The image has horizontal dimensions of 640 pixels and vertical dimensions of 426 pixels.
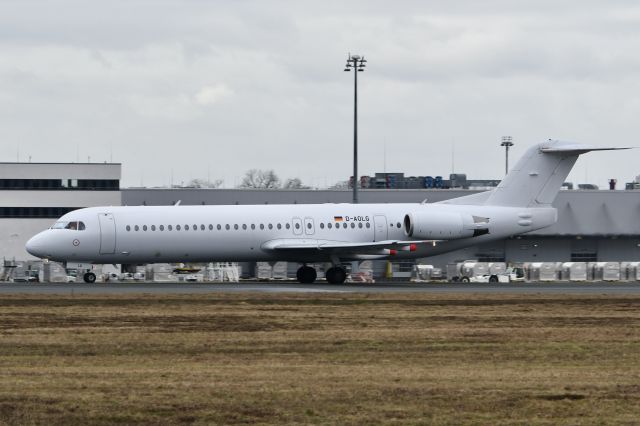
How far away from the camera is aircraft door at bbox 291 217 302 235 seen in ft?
173

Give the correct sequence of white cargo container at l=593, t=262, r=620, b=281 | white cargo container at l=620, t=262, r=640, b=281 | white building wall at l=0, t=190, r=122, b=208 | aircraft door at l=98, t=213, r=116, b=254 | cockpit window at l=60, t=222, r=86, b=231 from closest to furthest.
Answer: aircraft door at l=98, t=213, r=116, b=254
cockpit window at l=60, t=222, r=86, b=231
white cargo container at l=593, t=262, r=620, b=281
white cargo container at l=620, t=262, r=640, b=281
white building wall at l=0, t=190, r=122, b=208

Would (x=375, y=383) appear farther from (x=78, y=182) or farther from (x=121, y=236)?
(x=78, y=182)

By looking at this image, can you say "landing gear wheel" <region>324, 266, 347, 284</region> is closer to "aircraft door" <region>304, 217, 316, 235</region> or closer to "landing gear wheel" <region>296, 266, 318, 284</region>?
"landing gear wheel" <region>296, 266, 318, 284</region>

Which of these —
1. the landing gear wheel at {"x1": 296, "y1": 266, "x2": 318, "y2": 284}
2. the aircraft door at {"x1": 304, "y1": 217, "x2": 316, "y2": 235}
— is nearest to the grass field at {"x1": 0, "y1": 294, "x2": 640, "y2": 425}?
the aircraft door at {"x1": 304, "y1": 217, "x2": 316, "y2": 235}

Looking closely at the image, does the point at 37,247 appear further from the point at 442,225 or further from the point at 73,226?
the point at 442,225

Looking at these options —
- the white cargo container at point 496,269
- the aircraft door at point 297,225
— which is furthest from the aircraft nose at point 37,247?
the white cargo container at point 496,269

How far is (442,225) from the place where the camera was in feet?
173

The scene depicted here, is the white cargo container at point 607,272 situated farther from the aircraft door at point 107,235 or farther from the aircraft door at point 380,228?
the aircraft door at point 107,235

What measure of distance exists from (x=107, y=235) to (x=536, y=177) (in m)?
19.6

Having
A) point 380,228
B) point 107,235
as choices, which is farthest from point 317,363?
point 380,228

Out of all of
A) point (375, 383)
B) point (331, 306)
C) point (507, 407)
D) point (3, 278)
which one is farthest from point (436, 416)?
point (3, 278)

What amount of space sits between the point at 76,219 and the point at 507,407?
36.1 m

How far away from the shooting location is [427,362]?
22.3m

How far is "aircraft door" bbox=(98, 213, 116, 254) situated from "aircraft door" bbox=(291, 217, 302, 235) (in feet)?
25.7
